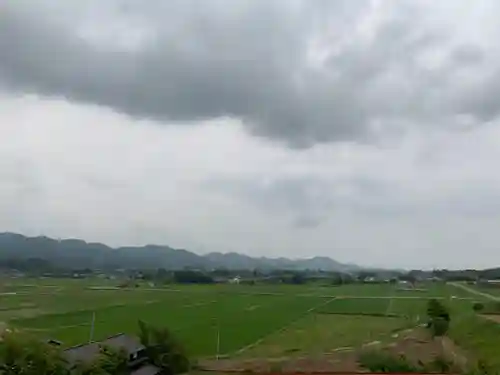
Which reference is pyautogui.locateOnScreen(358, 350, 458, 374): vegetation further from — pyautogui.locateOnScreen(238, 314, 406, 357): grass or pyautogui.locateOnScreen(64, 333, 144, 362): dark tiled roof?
pyautogui.locateOnScreen(64, 333, 144, 362): dark tiled roof

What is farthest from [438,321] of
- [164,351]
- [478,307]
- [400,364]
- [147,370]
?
[147,370]

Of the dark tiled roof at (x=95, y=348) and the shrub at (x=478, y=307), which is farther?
the shrub at (x=478, y=307)

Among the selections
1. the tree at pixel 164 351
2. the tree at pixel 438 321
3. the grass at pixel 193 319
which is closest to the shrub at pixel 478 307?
the tree at pixel 438 321

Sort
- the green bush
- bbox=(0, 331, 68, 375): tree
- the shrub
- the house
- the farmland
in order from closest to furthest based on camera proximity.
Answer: bbox=(0, 331, 68, 375): tree
the house
the green bush
the farmland
the shrub

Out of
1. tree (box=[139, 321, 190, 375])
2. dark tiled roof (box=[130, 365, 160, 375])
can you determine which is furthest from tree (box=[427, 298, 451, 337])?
dark tiled roof (box=[130, 365, 160, 375])

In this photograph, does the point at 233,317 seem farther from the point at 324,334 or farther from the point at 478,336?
the point at 478,336

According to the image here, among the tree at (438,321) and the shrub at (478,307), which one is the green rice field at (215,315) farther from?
the tree at (438,321)

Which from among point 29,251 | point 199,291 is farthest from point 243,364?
point 29,251
